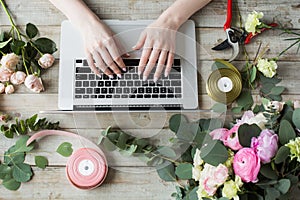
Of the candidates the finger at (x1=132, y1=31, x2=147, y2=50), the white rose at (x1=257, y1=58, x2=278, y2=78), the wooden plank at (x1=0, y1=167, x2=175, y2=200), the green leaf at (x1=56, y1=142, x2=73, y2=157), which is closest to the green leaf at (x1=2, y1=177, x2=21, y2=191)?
the wooden plank at (x1=0, y1=167, x2=175, y2=200)

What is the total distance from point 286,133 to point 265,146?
7 centimetres

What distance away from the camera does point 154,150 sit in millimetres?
1104

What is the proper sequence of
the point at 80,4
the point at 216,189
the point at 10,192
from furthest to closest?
the point at 80,4 < the point at 10,192 < the point at 216,189

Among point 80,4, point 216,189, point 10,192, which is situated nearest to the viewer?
point 216,189

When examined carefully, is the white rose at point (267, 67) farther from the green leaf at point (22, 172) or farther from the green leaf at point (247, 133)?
the green leaf at point (22, 172)

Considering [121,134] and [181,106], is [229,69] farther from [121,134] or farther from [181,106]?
[121,134]

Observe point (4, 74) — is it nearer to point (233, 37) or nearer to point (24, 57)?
point (24, 57)

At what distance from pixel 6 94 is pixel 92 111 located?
0.74 ft

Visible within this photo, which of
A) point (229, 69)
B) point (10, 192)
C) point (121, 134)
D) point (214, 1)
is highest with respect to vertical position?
point (214, 1)

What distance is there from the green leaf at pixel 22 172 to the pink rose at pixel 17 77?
0.21 metres

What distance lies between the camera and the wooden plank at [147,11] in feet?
3.95

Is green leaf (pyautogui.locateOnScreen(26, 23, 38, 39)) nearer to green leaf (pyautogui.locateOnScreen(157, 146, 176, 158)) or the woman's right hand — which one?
the woman's right hand

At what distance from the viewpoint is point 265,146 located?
91 centimetres

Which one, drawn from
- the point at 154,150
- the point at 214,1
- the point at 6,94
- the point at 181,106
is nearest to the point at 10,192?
the point at 6,94
